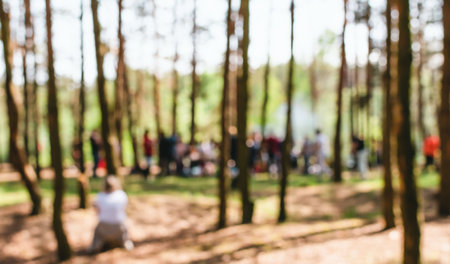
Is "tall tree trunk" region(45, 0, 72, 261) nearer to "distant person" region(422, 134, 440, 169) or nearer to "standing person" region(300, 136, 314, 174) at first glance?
"standing person" region(300, 136, 314, 174)

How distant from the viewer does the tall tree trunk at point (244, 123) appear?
10.9 metres

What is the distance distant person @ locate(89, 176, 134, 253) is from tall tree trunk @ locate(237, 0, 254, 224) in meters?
3.11

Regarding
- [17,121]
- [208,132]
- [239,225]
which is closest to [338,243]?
[239,225]

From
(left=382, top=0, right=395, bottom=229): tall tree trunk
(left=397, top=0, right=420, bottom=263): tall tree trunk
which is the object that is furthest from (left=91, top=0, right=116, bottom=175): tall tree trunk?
(left=397, top=0, right=420, bottom=263): tall tree trunk

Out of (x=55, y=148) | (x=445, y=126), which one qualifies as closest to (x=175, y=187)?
(x=55, y=148)

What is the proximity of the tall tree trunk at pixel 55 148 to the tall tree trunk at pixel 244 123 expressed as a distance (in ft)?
13.5

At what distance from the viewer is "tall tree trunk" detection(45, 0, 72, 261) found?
348 inches

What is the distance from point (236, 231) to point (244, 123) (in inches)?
100

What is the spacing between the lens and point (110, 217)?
957 centimetres

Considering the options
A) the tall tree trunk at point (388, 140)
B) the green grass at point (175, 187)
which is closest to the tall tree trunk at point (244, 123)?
the tall tree trunk at point (388, 140)

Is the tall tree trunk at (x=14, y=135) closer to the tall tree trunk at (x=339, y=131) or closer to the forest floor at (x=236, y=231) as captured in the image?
the forest floor at (x=236, y=231)

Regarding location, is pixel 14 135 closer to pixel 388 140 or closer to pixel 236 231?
pixel 236 231

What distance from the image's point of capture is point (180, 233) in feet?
39.1

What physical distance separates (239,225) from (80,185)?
424 centimetres
